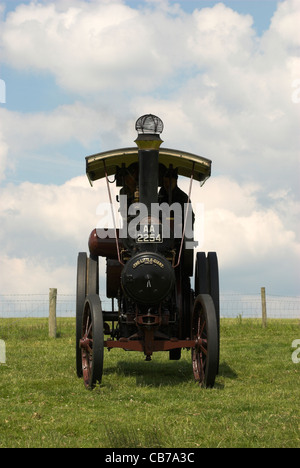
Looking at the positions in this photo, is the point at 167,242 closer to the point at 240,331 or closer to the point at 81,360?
the point at 81,360

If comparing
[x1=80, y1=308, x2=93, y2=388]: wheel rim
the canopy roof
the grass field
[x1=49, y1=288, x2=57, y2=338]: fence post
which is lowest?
the grass field

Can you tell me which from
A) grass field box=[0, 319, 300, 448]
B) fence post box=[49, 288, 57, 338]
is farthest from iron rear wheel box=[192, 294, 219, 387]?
fence post box=[49, 288, 57, 338]

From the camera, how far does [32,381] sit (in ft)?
32.0

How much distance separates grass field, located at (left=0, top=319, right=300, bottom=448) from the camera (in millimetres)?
6090

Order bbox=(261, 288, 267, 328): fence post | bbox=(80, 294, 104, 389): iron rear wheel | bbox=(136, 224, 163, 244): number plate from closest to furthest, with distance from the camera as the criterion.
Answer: bbox=(80, 294, 104, 389): iron rear wheel
bbox=(136, 224, 163, 244): number plate
bbox=(261, 288, 267, 328): fence post

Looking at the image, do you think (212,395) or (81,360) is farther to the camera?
(81,360)

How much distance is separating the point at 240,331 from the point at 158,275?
10.5 m

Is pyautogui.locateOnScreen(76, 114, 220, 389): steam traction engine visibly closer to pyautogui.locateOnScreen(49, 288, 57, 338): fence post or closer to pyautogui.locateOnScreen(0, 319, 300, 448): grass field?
pyautogui.locateOnScreen(0, 319, 300, 448): grass field

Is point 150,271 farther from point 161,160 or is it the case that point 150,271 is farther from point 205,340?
point 161,160

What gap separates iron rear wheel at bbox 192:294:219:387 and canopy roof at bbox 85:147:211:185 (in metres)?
2.06

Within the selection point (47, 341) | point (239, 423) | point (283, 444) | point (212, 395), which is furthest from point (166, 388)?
point (47, 341)

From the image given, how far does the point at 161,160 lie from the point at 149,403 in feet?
12.5

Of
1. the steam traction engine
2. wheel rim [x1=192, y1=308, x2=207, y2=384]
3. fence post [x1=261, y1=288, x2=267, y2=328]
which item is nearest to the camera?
the steam traction engine

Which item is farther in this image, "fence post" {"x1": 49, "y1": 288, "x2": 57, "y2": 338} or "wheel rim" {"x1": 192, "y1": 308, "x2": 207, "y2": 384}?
"fence post" {"x1": 49, "y1": 288, "x2": 57, "y2": 338}
